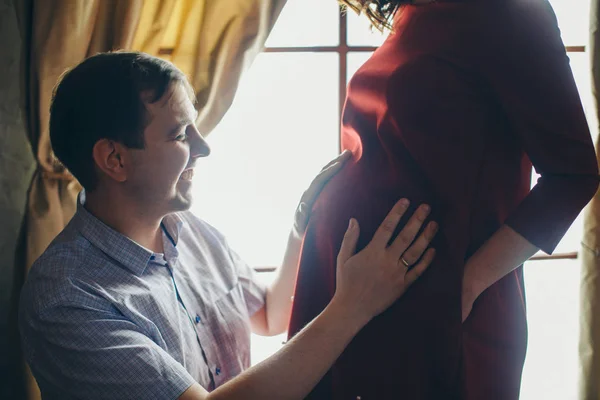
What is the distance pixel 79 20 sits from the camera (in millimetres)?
1554

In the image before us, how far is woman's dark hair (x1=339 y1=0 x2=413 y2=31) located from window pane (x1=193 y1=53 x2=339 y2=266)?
2.22ft

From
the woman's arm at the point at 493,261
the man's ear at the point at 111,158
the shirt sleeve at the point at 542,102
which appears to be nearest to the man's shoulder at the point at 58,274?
the man's ear at the point at 111,158

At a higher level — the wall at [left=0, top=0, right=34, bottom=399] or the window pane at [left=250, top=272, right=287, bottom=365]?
the wall at [left=0, top=0, right=34, bottom=399]

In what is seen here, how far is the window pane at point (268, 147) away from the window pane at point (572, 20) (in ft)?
2.56

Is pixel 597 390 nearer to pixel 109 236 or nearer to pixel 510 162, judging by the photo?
pixel 510 162

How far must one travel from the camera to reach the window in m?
1.90

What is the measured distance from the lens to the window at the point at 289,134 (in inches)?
74.6

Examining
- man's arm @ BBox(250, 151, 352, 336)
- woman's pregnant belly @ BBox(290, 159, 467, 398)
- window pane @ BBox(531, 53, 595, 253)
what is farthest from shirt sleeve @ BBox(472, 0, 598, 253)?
window pane @ BBox(531, 53, 595, 253)

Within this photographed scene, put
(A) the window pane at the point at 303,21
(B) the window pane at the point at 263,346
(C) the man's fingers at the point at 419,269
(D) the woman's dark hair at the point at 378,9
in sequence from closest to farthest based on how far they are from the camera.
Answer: (C) the man's fingers at the point at 419,269 < (D) the woman's dark hair at the point at 378,9 < (A) the window pane at the point at 303,21 < (B) the window pane at the point at 263,346

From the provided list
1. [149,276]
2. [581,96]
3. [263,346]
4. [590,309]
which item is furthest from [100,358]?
[581,96]

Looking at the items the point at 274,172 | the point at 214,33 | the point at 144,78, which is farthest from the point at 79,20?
the point at 274,172

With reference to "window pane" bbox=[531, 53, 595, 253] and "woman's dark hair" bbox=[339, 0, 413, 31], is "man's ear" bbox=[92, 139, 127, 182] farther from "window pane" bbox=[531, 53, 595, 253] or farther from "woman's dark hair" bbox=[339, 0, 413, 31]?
"window pane" bbox=[531, 53, 595, 253]

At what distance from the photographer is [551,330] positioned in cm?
207

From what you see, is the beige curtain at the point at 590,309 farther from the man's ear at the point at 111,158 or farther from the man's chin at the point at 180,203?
the man's ear at the point at 111,158
